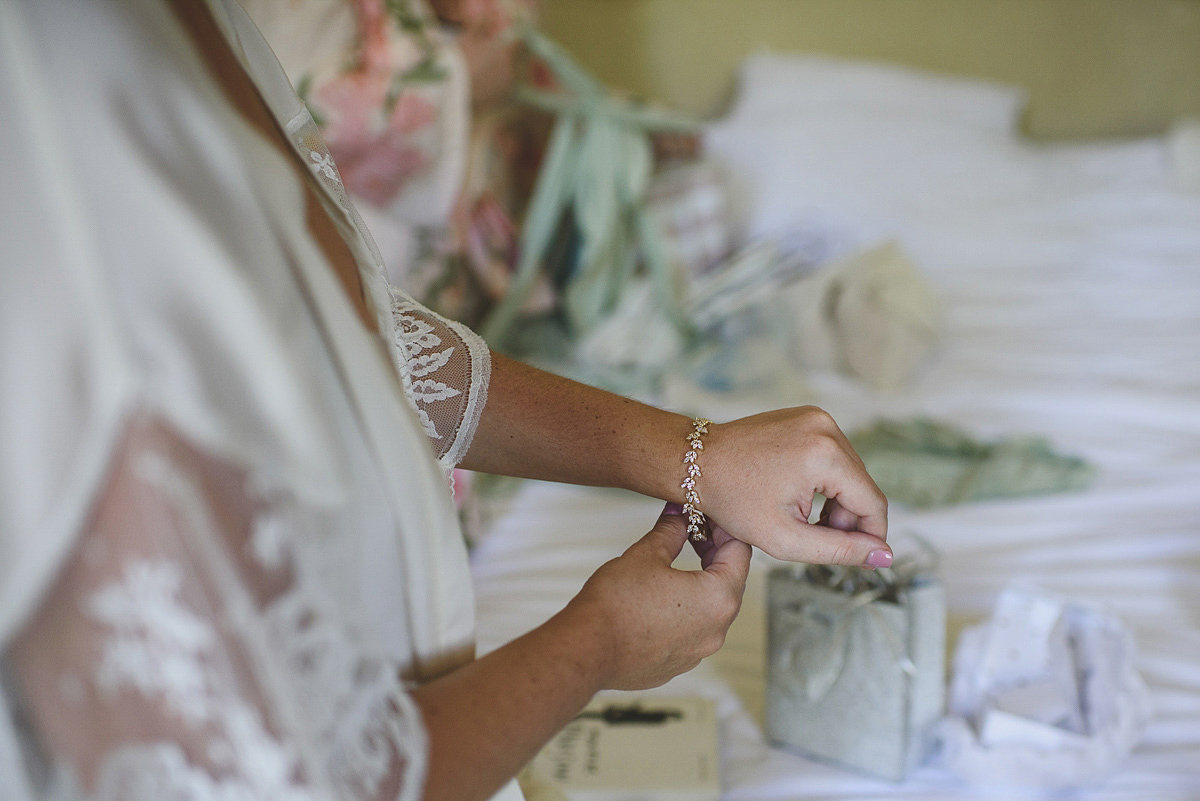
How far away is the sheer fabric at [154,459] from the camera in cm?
31

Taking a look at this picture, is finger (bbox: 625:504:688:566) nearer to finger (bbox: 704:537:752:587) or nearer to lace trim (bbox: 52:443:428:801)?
finger (bbox: 704:537:752:587)

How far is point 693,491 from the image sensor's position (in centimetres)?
62

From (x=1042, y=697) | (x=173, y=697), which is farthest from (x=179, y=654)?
(x=1042, y=697)

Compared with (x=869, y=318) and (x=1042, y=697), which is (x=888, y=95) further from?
(x=1042, y=697)

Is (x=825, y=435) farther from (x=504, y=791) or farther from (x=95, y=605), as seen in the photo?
(x=95, y=605)

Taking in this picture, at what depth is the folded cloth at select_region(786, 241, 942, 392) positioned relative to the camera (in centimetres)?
164

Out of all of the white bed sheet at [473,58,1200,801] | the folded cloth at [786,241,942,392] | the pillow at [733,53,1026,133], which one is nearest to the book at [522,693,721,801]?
the white bed sheet at [473,58,1200,801]

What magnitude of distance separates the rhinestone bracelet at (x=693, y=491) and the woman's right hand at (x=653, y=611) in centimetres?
5

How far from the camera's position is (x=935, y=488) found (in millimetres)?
1264

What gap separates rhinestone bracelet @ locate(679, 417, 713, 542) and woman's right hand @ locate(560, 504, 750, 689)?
51 millimetres

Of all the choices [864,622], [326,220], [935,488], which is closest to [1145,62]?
[935,488]

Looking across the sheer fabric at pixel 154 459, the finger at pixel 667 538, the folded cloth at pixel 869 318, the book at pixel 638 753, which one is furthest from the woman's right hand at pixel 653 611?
the folded cloth at pixel 869 318

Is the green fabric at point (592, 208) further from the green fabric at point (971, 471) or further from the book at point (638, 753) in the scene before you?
the book at point (638, 753)

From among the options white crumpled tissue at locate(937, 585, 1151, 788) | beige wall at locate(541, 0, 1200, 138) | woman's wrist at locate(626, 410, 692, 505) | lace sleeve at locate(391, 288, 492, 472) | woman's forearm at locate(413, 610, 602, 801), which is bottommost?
white crumpled tissue at locate(937, 585, 1151, 788)
